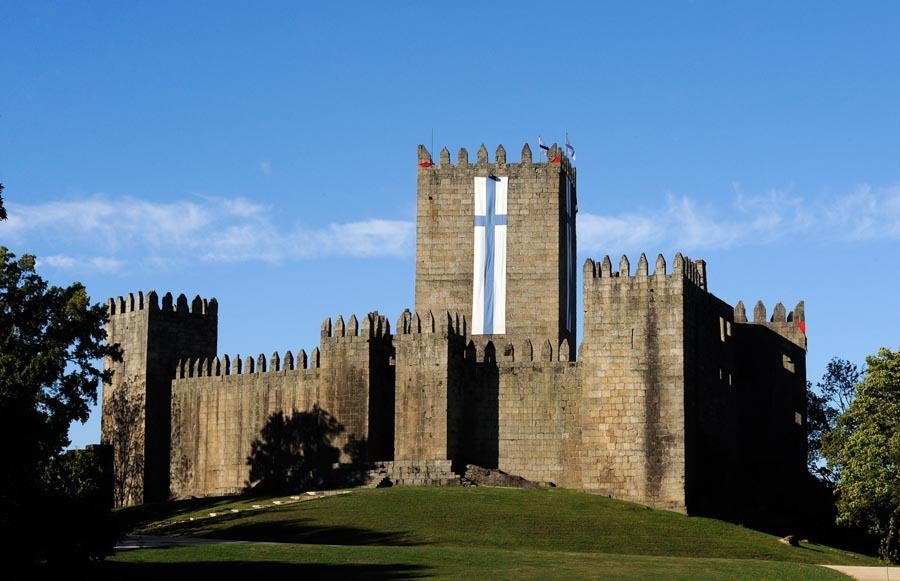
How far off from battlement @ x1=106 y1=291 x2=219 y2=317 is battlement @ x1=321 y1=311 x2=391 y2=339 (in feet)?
42.5

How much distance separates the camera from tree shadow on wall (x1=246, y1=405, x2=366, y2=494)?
55.4 metres

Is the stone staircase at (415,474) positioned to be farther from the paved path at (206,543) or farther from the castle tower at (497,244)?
the castle tower at (497,244)

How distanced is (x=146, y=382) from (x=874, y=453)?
32.7m

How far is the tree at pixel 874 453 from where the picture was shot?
47781 mm

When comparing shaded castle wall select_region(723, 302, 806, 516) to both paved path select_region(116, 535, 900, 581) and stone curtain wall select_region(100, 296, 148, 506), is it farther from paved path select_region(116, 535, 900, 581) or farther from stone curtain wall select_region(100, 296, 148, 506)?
stone curtain wall select_region(100, 296, 148, 506)

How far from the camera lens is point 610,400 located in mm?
53406

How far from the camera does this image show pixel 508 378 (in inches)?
2223

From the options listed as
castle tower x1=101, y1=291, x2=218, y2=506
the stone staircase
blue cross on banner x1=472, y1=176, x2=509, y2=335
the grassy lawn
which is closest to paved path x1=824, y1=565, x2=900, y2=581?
the grassy lawn

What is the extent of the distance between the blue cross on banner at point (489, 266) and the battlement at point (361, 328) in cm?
844

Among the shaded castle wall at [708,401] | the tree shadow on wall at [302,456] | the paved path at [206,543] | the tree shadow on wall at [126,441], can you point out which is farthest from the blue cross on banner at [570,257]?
the paved path at [206,543]

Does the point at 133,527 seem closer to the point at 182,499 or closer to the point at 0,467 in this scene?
the point at 182,499

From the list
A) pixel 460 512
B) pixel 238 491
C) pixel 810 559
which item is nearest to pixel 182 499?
pixel 238 491

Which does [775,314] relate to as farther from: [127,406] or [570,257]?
[127,406]

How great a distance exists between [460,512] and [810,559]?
35.1 feet
